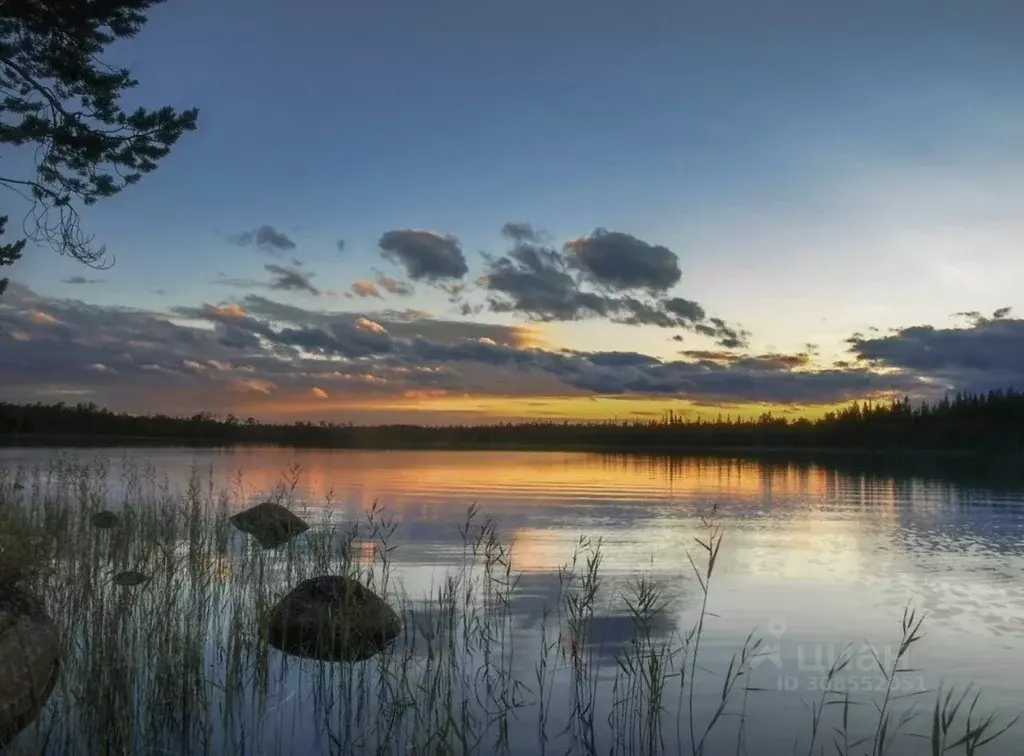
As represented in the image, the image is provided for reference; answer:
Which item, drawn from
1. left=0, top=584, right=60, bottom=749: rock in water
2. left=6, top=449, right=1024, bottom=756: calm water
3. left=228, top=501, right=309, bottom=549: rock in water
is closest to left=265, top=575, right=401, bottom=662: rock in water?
left=6, top=449, right=1024, bottom=756: calm water

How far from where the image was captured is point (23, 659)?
332 inches

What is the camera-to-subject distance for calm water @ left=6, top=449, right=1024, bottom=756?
11555 millimetres

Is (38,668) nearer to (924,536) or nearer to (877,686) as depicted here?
(877,686)

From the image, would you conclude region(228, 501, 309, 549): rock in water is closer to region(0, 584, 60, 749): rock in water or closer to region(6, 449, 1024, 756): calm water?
region(6, 449, 1024, 756): calm water

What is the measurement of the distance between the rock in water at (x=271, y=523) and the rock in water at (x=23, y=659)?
1053 cm

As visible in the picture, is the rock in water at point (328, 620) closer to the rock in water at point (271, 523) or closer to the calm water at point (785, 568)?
the calm water at point (785, 568)

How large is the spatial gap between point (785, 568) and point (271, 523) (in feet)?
42.7

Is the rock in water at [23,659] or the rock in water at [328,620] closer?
the rock in water at [23,659]

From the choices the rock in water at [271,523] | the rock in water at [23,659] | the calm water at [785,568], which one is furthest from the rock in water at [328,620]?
the rock in water at [271,523]

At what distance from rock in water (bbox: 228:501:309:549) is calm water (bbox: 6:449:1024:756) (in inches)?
43.6

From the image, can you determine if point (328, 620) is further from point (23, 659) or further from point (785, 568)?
point (785, 568)

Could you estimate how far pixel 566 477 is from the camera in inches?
2371

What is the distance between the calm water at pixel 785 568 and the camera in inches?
455

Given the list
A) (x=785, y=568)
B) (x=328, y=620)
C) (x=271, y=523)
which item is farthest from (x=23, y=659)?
(x=785, y=568)
